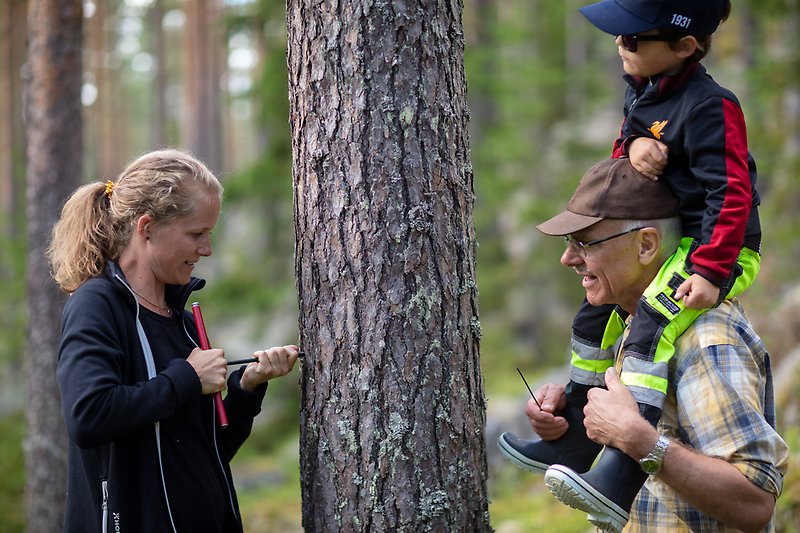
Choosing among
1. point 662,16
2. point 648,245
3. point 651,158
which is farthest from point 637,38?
point 648,245

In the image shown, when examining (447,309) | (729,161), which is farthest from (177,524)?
(729,161)

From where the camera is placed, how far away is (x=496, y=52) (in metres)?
12.3

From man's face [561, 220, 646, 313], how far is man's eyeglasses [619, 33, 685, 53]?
67 centimetres

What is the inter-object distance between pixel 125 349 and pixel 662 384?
70.9 inches

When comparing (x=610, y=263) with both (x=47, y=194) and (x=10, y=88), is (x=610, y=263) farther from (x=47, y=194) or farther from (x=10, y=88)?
(x=10, y=88)

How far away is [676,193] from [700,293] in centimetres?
43

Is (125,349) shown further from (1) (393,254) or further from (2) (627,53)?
(2) (627,53)

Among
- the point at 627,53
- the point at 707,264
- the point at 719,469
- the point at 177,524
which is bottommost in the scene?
the point at 177,524

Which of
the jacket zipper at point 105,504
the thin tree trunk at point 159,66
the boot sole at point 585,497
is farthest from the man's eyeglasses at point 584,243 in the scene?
the thin tree trunk at point 159,66

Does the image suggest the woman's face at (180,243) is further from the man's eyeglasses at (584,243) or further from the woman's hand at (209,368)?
the man's eyeglasses at (584,243)

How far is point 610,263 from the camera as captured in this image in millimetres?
2670

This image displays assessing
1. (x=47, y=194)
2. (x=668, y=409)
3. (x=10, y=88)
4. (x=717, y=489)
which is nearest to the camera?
(x=717, y=489)

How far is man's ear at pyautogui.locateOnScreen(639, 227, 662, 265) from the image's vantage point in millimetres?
2627

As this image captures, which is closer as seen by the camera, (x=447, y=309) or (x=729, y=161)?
(x=729, y=161)
